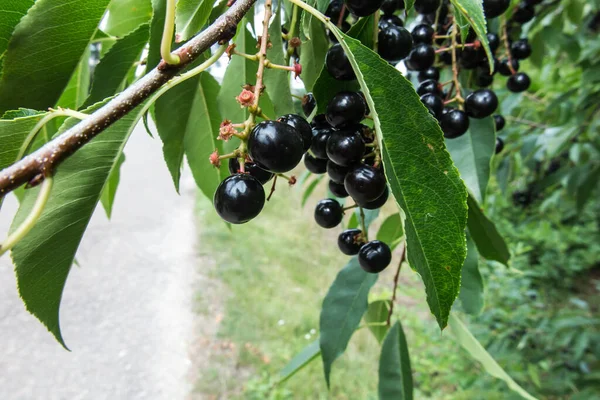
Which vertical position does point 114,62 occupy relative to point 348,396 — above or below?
above

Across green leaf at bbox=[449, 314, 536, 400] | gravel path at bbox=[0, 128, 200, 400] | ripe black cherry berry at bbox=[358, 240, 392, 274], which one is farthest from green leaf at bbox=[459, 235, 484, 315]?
gravel path at bbox=[0, 128, 200, 400]

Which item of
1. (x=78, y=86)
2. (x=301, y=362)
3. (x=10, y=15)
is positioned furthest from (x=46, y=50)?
(x=301, y=362)

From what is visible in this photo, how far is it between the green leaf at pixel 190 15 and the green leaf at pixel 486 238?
0.67 meters

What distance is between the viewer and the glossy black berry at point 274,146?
0.48m

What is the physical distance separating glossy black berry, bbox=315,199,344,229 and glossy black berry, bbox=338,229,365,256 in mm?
57

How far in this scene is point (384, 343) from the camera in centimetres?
112

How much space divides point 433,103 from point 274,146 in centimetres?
40

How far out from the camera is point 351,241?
2.93 feet

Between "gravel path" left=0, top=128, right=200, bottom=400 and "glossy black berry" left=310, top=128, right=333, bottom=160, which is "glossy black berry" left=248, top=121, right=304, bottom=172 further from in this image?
"gravel path" left=0, top=128, right=200, bottom=400

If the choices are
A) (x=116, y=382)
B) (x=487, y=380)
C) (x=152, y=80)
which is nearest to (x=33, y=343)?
(x=116, y=382)

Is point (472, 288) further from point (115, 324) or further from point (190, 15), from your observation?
point (115, 324)

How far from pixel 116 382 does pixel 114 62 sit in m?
3.19

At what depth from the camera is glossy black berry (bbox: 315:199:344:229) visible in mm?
849

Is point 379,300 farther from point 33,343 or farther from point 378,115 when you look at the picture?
point 33,343
